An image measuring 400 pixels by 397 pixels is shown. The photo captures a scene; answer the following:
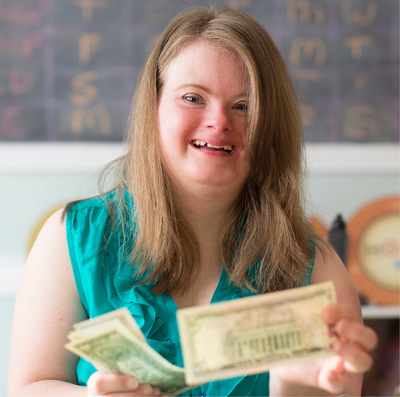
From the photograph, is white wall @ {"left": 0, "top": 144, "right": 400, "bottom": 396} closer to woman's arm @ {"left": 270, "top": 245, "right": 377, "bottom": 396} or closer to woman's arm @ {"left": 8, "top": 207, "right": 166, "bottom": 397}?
woman's arm @ {"left": 8, "top": 207, "right": 166, "bottom": 397}

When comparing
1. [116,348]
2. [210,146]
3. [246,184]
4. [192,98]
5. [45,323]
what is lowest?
[45,323]


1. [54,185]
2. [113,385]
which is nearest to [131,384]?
[113,385]

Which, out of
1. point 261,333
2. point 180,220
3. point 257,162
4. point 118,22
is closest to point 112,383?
point 261,333

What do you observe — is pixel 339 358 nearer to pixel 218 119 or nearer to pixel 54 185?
pixel 218 119

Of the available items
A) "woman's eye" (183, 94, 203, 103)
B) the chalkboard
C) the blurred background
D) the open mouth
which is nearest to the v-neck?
the open mouth

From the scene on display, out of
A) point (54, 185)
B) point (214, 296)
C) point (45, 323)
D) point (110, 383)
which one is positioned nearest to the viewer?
point (110, 383)

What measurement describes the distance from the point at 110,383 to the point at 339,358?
0.40 m

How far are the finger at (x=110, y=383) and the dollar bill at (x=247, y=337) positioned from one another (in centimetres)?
10

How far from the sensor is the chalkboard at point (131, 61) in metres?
2.67

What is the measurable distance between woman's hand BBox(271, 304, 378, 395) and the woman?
260 mm

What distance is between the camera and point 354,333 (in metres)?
0.92

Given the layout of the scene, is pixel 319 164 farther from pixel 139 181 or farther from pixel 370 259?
pixel 139 181

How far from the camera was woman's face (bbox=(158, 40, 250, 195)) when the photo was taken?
1.29m

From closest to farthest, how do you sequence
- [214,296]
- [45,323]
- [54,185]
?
[45,323] → [214,296] → [54,185]
